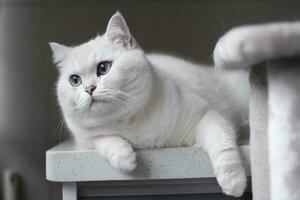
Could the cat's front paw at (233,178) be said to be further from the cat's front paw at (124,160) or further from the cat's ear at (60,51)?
the cat's ear at (60,51)

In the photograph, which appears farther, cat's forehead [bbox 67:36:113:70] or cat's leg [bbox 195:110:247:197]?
cat's forehead [bbox 67:36:113:70]

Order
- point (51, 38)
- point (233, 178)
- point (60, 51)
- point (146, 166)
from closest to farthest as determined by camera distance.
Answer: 1. point (233, 178)
2. point (146, 166)
3. point (60, 51)
4. point (51, 38)

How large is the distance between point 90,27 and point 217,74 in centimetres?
68

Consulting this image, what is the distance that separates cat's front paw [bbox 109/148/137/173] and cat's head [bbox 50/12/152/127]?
13cm

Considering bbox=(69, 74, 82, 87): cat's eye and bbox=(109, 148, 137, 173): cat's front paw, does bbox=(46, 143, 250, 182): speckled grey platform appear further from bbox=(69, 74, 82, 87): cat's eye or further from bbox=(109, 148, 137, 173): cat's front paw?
bbox=(69, 74, 82, 87): cat's eye

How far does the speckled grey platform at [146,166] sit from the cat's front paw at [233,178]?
0.30ft

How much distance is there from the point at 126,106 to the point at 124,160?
15 centimetres

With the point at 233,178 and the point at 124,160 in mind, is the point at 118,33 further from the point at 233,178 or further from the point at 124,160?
the point at 233,178

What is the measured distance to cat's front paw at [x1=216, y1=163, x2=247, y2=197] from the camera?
93 centimetres

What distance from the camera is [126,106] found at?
1.11 metres

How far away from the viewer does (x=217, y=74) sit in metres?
1.45

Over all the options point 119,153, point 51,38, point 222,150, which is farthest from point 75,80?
point 51,38

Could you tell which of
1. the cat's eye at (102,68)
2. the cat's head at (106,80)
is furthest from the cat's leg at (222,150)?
the cat's eye at (102,68)

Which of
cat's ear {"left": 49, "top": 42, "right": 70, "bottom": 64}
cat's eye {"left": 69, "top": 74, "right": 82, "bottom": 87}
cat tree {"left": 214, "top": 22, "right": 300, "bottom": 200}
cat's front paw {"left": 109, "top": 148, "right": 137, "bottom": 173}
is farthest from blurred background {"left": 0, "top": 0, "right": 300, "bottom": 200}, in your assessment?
cat tree {"left": 214, "top": 22, "right": 300, "bottom": 200}
